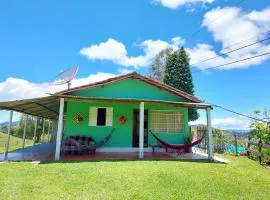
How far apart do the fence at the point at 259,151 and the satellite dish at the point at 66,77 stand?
943 centimetres

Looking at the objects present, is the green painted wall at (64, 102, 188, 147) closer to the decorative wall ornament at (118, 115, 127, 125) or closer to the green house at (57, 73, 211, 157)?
the green house at (57, 73, 211, 157)

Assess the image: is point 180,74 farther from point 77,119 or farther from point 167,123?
point 77,119

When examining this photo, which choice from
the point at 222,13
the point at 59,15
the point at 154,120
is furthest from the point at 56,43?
the point at 222,13

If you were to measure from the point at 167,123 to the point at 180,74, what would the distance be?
1505 centimetres

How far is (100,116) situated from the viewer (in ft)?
42.6

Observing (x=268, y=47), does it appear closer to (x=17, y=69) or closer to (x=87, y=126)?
(x=87, y=126)

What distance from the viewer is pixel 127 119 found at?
13273 millimetres

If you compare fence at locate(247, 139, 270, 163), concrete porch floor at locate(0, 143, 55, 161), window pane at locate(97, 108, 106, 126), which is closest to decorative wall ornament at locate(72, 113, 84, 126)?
window pane at locate(97, 108, 106, 126)

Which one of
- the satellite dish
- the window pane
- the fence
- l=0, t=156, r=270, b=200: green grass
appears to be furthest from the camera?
the satellite dish

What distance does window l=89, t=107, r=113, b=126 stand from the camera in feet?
42.1

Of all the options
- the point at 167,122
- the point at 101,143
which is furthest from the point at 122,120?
the point at 167,122

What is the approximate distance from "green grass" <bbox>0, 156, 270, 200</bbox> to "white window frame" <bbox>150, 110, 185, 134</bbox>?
5.30 metres

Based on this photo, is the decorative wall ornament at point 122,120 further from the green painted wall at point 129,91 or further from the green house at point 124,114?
the green painted wall at point 129,91

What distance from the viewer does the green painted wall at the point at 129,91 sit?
13.1 metres
